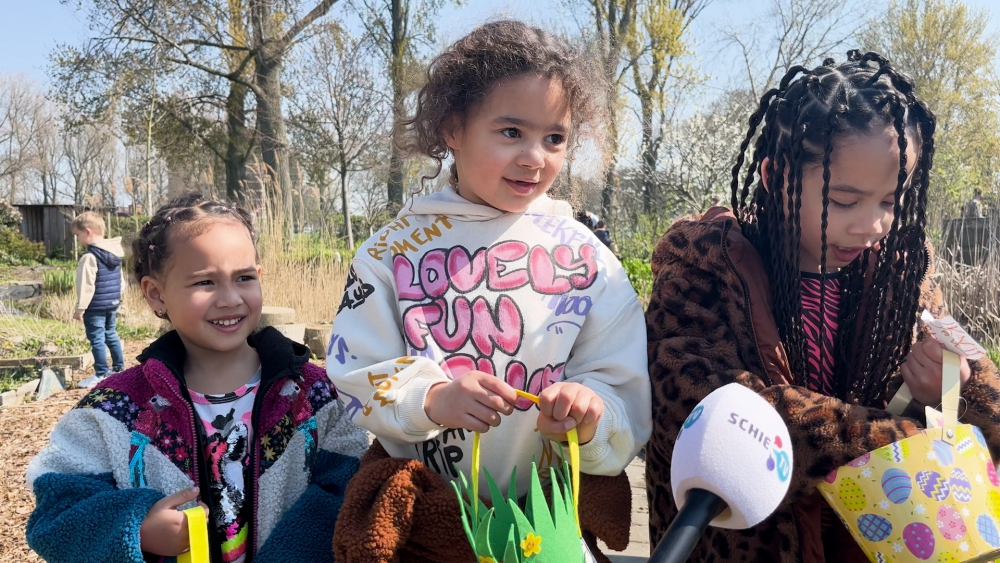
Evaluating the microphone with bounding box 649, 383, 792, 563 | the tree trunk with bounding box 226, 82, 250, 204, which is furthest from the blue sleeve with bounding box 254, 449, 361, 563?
the tree trunk with bounding box 226, 82, 250, 204

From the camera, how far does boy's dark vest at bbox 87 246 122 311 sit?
7109mm

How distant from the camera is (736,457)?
87 cm

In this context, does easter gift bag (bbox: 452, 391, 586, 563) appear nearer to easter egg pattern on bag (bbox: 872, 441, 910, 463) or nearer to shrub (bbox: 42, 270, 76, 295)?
easter egg pattern on bag (bbox: 872, 441, 910, 463)

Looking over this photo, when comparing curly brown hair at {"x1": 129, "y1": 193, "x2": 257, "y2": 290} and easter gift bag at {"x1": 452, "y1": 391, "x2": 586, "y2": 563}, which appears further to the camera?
curly brown hair at {"x1": 129, "y1": 193, "x2": 257, "y2": 290}

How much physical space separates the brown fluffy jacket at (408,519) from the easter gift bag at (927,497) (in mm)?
454

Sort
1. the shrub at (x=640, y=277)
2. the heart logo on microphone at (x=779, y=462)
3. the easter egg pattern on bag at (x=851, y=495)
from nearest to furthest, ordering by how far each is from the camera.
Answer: the heart logo on microphone at (x=779, y=462), the easter egg pattern on bag at (x=851, y=495), the shrub at (x=640, y=277)

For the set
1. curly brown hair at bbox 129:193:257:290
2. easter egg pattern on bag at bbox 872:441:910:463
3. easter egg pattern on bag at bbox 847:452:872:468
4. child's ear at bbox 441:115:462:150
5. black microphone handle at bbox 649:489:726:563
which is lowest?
easter egg pattern on bag at bbox 847:452:872:468

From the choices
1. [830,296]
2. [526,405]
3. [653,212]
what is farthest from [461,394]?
[653,212]

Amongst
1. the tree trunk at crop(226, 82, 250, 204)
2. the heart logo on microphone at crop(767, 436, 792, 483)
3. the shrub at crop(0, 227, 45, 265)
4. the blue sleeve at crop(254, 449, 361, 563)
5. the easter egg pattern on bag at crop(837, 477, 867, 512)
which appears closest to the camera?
the heart logo on microphone at crop(767, 436, 792, 483)

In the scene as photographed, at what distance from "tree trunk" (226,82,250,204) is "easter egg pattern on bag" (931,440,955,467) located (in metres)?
15.3

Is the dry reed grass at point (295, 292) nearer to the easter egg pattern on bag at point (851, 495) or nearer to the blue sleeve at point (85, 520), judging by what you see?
the blue sleeve at point (85, 520)

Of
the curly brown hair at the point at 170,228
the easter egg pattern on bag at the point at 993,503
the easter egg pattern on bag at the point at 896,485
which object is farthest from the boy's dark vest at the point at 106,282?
the easter egg pattern on bag at the point at 993,503

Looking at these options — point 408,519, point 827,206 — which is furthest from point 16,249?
point 827,206

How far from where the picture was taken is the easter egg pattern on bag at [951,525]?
3.79ft
